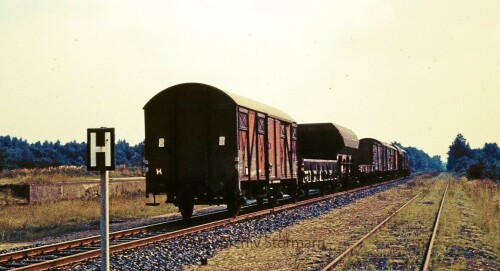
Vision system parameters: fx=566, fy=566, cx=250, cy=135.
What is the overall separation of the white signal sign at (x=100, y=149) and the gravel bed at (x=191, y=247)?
372cm

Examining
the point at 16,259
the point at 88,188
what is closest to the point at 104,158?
the point at 16,259

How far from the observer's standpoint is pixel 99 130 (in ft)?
21.7

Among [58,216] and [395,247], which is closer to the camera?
[395,247]

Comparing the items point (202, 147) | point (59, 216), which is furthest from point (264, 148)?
point (59, 216)

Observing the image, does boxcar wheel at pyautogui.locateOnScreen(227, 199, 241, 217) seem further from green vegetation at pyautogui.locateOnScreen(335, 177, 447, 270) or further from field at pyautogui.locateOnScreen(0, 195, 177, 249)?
green vegetation at pyautogui.locateOnScreen(335, 177, 447, 270)

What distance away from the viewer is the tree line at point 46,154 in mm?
115350

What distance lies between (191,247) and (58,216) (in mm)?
10078

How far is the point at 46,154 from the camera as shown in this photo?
133 m

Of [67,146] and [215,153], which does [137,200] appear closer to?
[215,153]

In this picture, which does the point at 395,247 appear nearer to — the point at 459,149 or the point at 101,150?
the point at 101,150

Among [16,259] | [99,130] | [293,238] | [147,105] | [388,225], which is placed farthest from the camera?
[147,105]

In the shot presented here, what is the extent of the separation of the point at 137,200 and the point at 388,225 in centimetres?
1492

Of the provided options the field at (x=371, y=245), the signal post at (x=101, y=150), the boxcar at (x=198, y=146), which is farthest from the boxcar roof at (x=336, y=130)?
the signal post at (x=101, y=150)

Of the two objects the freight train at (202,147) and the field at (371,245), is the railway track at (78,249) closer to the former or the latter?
the freight train at (202,147)
